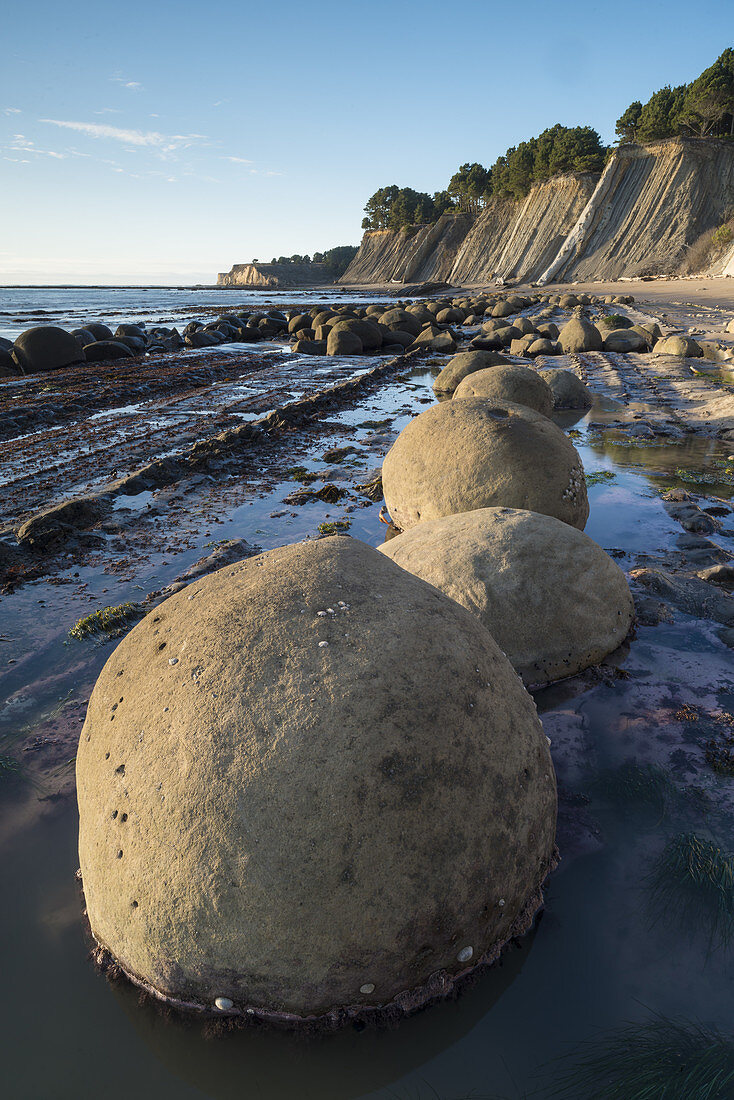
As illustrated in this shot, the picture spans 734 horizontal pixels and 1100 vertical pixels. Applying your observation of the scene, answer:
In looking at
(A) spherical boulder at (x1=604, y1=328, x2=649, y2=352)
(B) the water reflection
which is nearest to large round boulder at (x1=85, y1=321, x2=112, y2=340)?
(A) spherical boulder at (x1=604, y1=328, x2=649, y2=352)

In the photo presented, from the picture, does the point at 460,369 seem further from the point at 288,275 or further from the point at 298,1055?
the point at 288,275

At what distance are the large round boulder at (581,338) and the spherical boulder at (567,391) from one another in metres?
6.75

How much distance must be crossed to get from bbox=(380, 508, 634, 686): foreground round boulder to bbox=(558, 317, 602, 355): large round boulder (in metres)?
15.4

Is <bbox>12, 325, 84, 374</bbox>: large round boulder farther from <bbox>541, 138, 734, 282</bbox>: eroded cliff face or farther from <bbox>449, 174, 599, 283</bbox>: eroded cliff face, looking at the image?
<bbox>449, 174, 599, 283</bbox>: eroded cliff face

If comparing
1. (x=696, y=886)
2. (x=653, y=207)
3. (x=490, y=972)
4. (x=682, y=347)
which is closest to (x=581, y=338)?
(x=682, y=347)

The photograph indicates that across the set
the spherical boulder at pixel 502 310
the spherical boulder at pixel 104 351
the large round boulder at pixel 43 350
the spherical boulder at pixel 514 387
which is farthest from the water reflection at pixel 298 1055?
the spherical boulder at pixel 502 310

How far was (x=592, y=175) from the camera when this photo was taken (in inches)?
2151

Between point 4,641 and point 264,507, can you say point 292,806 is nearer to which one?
point 4,641

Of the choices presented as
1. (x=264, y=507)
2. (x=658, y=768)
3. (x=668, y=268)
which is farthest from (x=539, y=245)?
(x=658, y=768)

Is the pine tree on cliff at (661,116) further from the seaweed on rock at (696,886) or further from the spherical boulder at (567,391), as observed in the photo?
the seaweed on rock at (696,886)

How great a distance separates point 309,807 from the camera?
6.07 feet

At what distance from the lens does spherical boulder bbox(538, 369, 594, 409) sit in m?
11.6

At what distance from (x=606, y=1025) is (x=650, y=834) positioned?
95cm

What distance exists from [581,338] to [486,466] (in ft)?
47.8
